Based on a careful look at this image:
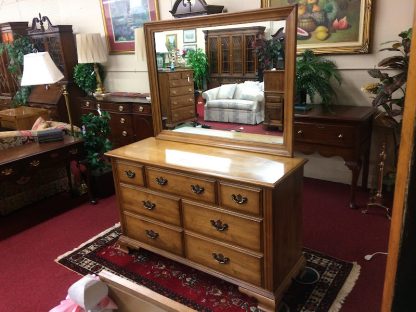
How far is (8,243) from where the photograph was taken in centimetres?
284

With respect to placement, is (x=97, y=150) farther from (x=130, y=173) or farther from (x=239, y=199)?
(x=239, y=199)

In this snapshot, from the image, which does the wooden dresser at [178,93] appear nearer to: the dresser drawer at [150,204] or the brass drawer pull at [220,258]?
the dresser drawer at [150,204]

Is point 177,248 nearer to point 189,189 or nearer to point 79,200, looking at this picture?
point 189,189

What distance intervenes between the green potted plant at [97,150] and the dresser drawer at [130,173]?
1157 millimetres

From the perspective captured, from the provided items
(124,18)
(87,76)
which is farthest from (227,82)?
(87,76)

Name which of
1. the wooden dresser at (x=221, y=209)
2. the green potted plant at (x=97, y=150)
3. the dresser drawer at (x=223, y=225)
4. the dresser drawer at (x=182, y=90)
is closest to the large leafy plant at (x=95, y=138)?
the green potted plant at (x=97, y=150)

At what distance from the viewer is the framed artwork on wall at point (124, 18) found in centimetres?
439

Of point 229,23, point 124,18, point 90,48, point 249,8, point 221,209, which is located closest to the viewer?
point 221,209

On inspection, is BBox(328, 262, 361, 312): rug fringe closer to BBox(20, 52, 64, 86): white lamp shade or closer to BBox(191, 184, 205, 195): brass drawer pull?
BBox(191, 184, 205, 195): brass drawer pull

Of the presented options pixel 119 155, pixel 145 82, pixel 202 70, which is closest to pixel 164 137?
pixel 119 155

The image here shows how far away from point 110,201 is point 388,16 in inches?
120

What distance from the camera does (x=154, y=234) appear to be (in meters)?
2.37

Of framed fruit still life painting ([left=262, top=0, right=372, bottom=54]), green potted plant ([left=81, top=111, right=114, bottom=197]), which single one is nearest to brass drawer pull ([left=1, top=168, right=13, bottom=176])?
green potted plant ([left=81, top=111, right=114, bottom=197])

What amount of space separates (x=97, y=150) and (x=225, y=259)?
1988 millimetres
